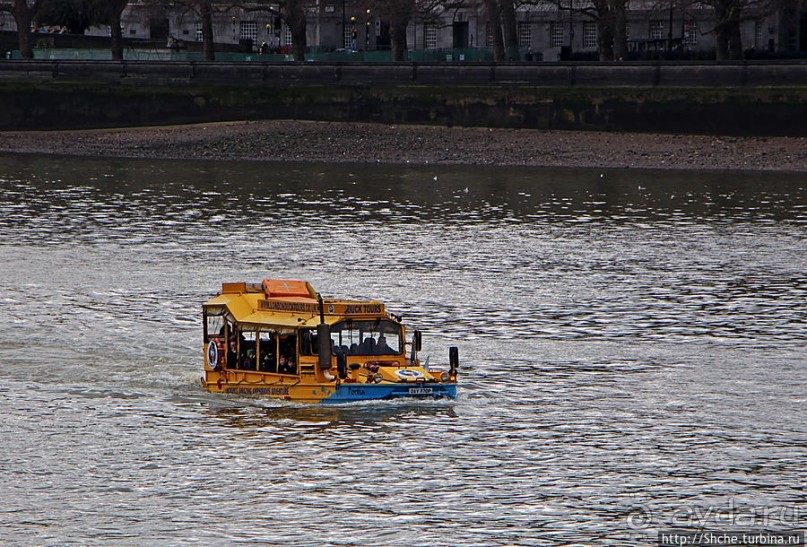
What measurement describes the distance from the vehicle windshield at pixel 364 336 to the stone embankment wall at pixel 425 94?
45.4m

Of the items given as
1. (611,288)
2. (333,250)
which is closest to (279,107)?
(333,250)

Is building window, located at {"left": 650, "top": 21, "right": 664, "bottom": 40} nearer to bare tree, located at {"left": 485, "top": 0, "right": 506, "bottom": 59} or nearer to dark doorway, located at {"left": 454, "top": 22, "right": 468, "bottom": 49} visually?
dark doorway, located at {"left": 454, "top": 22, "right": 468, "bottom": 49}

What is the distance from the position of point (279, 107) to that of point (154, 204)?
22.3 m

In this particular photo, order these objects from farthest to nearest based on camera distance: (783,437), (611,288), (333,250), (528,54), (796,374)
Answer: (528,54), (333,250), (611,288), (796,374), (783,437)

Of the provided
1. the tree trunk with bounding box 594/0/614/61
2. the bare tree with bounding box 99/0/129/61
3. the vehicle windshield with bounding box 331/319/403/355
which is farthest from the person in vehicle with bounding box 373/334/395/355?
the bare tree with bounding box 99/0/129/61

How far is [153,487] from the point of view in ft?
71.2

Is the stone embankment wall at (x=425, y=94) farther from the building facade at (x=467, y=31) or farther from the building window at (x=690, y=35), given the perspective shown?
the building window at (x=690, y=35)

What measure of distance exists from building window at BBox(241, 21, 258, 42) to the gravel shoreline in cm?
3691

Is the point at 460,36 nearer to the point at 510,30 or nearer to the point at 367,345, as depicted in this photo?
the point at 510,30

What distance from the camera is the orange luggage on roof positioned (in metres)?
27.2

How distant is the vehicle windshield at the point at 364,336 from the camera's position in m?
25.9

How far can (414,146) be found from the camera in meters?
70.9

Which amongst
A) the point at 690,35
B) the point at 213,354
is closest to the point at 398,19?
the point at 690,35

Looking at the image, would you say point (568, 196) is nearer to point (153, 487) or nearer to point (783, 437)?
point (783, 437)
